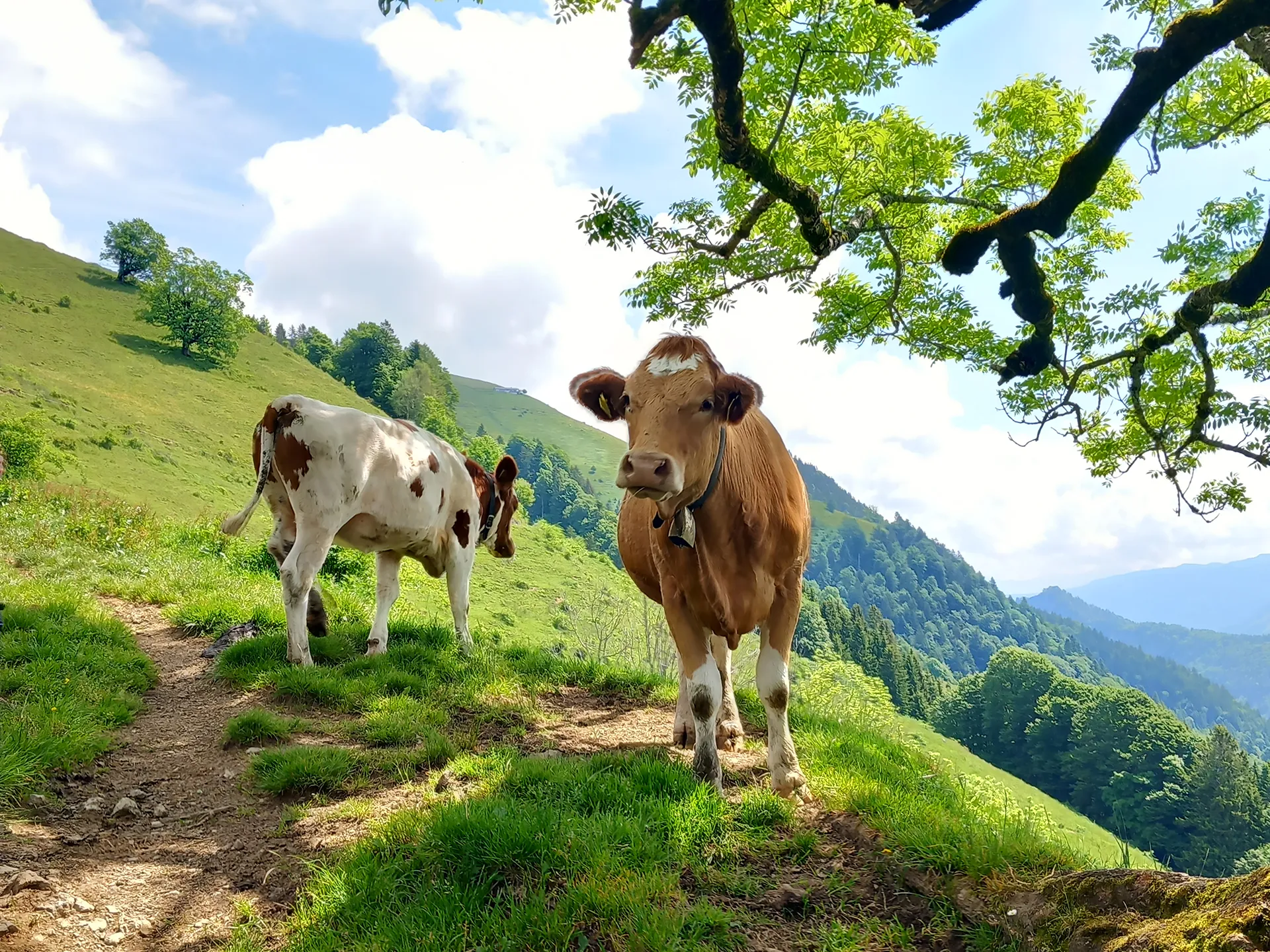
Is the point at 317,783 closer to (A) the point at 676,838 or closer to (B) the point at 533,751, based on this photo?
(B) the point at 533,751

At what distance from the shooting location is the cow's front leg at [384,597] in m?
7.75

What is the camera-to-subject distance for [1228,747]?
56.5 m

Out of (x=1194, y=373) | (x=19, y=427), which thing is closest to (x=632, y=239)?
(x=1194, y=373)

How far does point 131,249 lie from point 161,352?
3066 cm

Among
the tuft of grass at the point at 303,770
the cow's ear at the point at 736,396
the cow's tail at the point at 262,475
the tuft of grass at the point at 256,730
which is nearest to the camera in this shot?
the cow's ear at the point at 736,396

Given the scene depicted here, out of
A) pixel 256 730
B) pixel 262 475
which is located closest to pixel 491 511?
pixel 262 475

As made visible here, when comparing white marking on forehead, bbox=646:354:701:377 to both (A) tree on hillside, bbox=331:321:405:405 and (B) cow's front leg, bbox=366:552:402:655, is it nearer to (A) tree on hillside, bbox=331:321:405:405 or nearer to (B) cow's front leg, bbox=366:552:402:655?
(B) cow's front leg, bbox=366:552:402:655

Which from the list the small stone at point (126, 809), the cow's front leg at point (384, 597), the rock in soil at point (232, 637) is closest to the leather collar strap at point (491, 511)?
the cow's front leg at point (384, 597)

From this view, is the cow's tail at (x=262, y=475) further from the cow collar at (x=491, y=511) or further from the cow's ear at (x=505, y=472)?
the cow's ear at (x=505, y=472)

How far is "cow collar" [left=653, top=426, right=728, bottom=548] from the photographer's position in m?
4.05

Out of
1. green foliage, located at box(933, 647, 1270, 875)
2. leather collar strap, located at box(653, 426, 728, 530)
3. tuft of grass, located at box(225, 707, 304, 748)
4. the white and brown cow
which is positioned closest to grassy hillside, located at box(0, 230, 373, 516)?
the white and brown cow

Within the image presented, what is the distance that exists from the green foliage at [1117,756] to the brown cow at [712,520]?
187 ft

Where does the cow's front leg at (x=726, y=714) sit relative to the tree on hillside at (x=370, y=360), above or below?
below

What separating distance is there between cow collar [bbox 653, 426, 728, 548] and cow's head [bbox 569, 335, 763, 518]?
0.20ft
